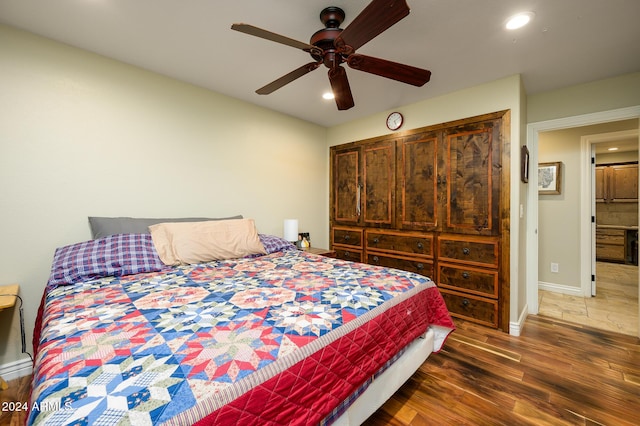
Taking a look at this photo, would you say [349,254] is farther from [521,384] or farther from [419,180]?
[521,384]

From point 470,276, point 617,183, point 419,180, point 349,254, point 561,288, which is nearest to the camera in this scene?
point 470,276

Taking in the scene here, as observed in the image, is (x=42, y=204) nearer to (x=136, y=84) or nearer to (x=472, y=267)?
(x=136, y=84)

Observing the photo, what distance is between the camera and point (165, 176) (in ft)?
8.68

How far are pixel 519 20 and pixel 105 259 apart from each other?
325 centimetres

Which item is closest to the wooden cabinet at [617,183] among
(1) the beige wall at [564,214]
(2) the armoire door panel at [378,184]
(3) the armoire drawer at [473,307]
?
(1) the beige wall at [564,214]

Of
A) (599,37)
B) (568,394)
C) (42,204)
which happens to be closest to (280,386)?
(568,394)

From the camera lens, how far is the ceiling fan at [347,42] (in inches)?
51.6

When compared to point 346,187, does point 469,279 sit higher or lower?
lower

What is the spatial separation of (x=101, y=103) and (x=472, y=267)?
383cm

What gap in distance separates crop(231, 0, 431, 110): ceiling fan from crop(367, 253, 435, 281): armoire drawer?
2039mm

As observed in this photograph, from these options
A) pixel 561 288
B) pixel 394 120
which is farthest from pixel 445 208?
pixel 561 288

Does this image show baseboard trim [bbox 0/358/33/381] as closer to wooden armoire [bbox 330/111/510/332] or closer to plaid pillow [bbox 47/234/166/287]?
plaid pillow [bbox 47/234/166/287]

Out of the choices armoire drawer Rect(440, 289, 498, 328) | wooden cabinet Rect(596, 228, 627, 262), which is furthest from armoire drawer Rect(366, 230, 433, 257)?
wooden cabinet Rect(596, 228, 627, 262)

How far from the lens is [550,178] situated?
3832mm
